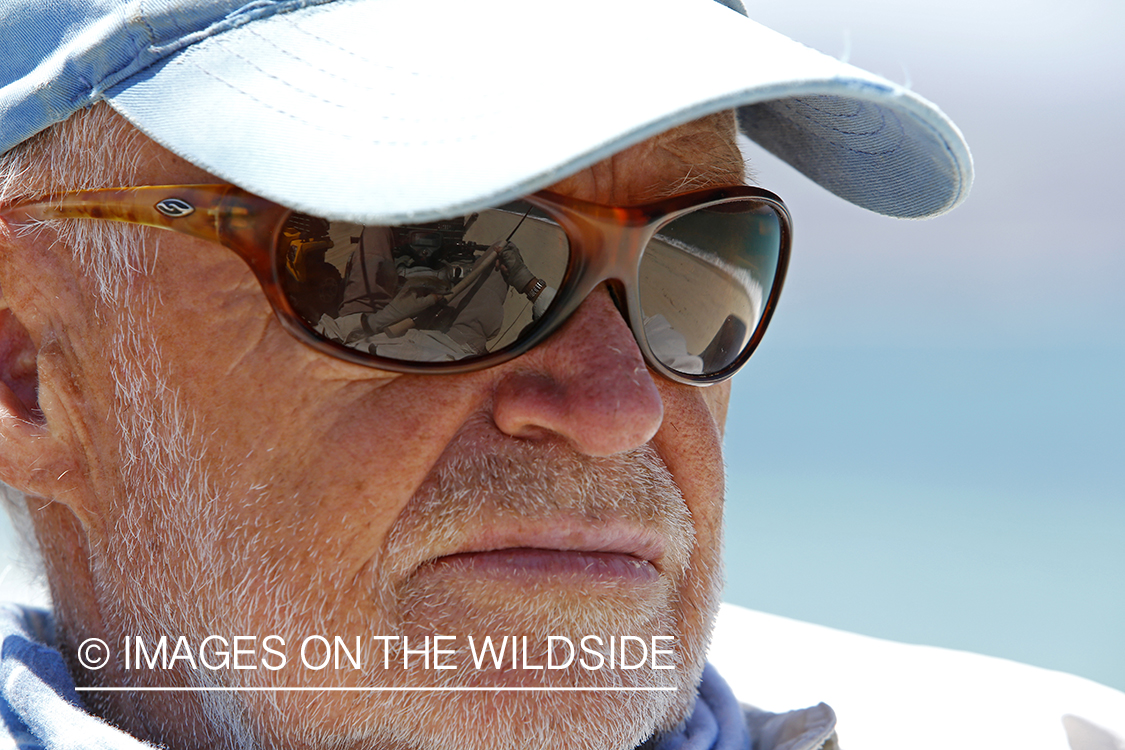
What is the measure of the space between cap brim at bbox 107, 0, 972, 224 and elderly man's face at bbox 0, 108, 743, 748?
0.21 m

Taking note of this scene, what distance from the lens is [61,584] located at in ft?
5.07

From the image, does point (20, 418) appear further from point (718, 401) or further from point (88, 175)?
point (718, 401)

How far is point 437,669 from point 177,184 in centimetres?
78

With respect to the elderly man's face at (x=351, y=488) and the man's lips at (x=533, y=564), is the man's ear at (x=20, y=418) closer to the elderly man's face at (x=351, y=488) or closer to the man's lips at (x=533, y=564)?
the elderly man's face at (x=351, y=488)

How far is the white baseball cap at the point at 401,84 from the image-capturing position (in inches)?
37.3

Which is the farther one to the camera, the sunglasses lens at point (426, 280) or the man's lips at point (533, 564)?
the man's lips at point (533, 564)

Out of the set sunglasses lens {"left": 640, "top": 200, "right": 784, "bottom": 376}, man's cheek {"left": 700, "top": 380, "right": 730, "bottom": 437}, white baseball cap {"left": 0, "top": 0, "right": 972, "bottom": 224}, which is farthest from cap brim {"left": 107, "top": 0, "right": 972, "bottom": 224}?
man's cheek {"left": 700, "top": 380, "right": 730, "bottom": 437}

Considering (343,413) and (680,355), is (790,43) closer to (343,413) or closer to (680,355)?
(680,355)

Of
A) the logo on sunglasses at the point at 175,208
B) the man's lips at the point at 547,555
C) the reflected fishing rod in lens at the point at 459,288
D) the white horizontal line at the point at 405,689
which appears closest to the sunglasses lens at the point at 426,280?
the reflected fishing rod in lens at the point at 459,288

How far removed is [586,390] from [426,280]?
29 cm

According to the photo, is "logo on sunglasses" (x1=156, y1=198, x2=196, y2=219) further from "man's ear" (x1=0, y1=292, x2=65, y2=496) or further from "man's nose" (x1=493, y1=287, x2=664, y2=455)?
"man's nose" (x1=493, y1=287, x2=664, y2=455)

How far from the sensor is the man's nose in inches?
50.4

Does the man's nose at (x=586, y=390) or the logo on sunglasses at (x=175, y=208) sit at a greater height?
the logo on sunglasses at (x=175, y=208)

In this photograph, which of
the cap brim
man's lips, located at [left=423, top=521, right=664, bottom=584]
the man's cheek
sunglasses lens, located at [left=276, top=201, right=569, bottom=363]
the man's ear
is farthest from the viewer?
the man's cheek
